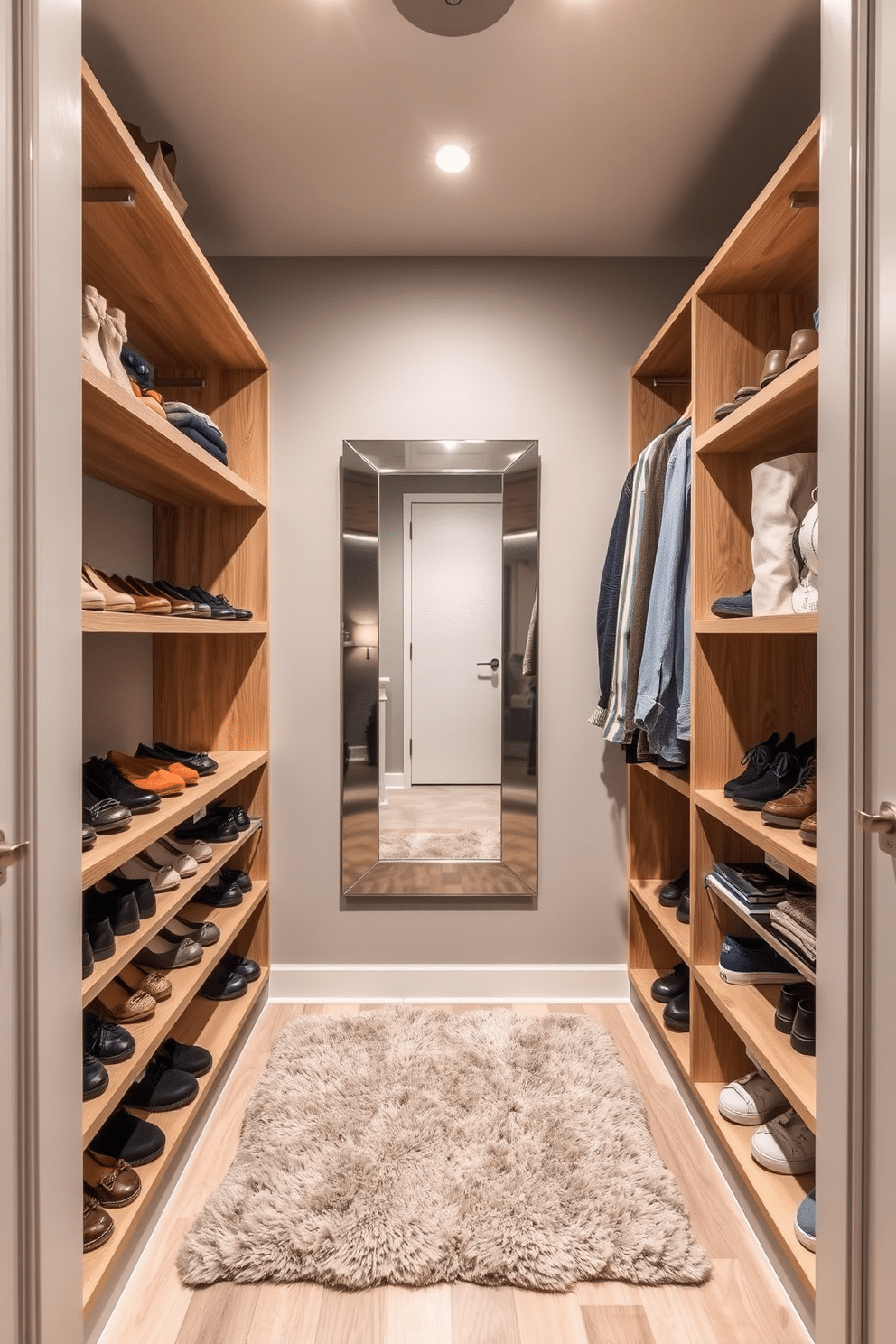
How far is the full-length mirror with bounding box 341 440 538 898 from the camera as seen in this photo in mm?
2504

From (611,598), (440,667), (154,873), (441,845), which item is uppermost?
(611,598)

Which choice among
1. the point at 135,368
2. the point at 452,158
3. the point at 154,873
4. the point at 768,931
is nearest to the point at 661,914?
the point at 768,931

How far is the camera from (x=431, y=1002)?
2.53 meters

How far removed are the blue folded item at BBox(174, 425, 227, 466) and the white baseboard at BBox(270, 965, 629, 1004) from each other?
1651 mm

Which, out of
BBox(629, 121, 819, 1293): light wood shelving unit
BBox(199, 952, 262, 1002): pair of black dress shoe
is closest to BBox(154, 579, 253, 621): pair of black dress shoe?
BBox(199, 952, 262, 1002): pair of black dress shoe

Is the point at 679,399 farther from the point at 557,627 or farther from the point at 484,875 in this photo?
the point at 484,875

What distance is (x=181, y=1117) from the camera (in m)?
1.67

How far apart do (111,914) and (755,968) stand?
55.4 inches

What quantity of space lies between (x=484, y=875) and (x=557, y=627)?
87 cm

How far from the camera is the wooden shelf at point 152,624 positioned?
4.18 ft

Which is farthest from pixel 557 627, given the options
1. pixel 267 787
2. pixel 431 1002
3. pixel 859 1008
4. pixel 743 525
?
pixel 859 1008

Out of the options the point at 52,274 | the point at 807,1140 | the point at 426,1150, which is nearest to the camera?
the point at 52,274

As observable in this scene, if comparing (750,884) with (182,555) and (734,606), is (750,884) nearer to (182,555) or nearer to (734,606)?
(734,606)

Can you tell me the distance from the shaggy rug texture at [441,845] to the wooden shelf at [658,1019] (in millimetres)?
582
